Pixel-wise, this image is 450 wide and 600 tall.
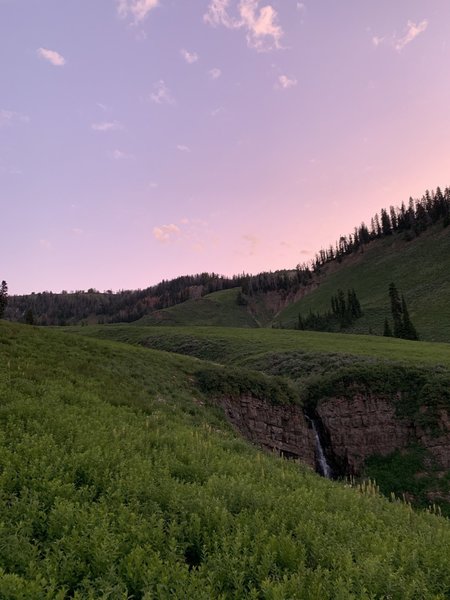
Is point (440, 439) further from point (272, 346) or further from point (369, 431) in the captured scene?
point (272, 346)

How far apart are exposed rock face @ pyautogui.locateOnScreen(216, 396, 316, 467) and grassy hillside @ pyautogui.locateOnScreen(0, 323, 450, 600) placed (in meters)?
14.5

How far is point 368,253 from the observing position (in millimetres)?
177750

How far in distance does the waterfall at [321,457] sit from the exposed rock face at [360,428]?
76cm

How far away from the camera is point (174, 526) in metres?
6.17

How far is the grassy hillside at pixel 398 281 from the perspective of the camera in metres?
94.6

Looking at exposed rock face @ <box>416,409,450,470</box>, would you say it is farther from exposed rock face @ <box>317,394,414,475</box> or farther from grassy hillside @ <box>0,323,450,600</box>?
grassy hillside @ <box>0,323,450,600</box>

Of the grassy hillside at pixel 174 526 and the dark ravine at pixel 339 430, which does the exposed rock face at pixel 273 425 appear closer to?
the dark ravine at pixel 339 430

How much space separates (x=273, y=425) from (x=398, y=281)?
379 ft

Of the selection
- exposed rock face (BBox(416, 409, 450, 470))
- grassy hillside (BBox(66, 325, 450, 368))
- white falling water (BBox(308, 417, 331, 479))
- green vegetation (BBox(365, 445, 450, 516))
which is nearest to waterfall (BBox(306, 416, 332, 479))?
white falling water (BBox(308, 417, 331, 479))

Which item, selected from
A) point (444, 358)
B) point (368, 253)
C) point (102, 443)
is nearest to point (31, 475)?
point (102, 443)

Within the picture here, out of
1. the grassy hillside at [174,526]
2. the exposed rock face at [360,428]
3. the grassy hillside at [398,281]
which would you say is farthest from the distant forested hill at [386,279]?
the grassy hillside at [174,526]

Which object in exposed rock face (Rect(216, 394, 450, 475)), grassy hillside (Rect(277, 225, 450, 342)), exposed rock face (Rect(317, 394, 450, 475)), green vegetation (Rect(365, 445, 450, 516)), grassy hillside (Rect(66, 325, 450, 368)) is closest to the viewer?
green vegetation (Rect(365, 445, 450, 516))

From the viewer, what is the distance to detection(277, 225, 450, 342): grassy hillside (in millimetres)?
94625

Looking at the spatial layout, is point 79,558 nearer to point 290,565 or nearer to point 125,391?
point 290,565
